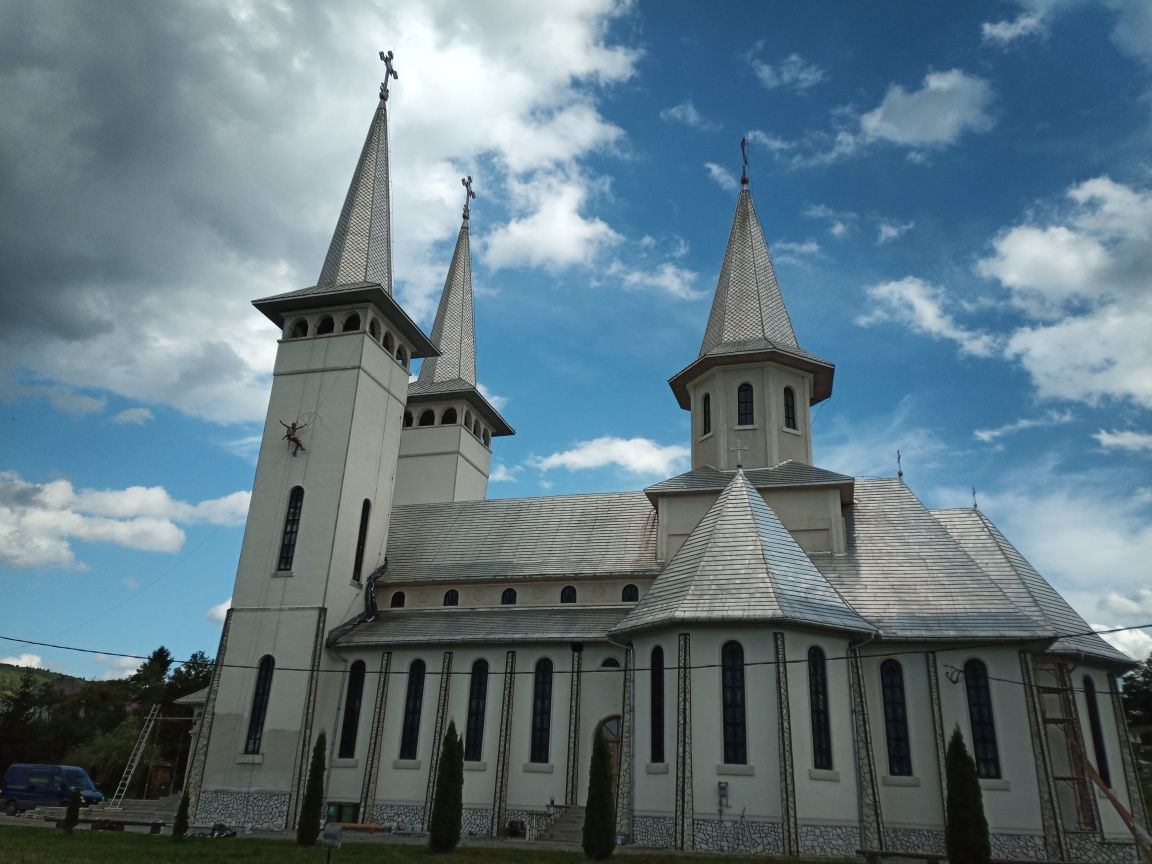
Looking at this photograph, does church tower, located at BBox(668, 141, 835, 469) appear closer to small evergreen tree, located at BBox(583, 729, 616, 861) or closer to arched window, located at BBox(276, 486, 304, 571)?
small evergreen tree, located at BBox(583, 729, 616, 861)

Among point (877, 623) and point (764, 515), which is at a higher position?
point (764, 515)

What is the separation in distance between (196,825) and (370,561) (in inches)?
404

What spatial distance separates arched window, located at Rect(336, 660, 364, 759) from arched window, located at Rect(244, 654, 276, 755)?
2583mm

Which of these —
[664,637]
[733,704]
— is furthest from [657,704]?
[733,704]

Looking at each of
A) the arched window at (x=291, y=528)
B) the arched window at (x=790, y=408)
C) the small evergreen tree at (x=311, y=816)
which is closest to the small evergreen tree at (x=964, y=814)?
the arched window at (x=790, y=408)

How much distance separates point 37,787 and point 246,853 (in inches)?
662

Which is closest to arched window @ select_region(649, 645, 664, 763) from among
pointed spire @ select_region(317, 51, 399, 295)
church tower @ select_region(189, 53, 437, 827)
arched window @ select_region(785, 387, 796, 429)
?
arched window @ select_region(785, 387, 796, 429)

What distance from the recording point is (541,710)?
28.0 m

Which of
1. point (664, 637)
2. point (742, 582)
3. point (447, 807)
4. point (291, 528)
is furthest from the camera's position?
point (291, 528)

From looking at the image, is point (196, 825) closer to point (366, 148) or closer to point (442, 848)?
point (442, 848)

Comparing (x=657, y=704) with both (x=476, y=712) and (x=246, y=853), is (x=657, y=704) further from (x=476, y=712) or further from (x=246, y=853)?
(x=246, y=853)

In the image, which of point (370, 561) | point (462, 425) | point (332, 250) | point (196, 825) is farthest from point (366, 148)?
point (196, 825)

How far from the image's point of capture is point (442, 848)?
810 inches

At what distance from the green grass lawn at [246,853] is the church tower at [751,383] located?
49.4ft
